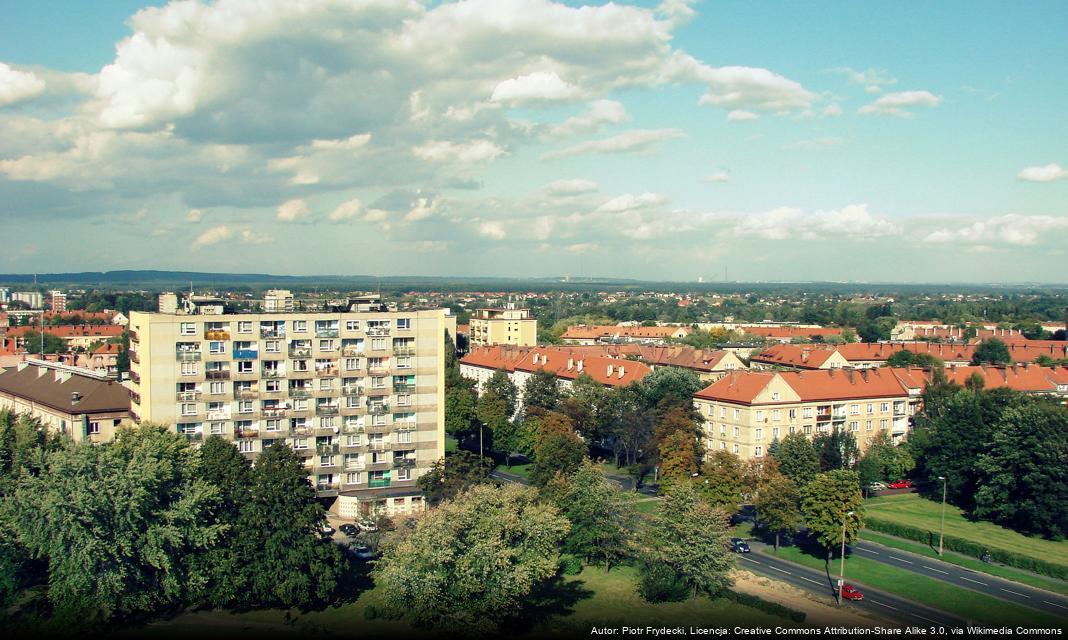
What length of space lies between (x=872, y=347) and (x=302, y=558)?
134 meters

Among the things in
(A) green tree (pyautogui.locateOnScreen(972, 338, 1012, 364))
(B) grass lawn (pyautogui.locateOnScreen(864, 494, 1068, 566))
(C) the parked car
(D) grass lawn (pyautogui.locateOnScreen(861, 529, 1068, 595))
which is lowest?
(D) grass lawn (pyautogui.locateOnScreen(861, 529, 1068, 595))

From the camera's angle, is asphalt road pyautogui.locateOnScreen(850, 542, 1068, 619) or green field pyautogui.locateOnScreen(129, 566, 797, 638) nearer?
green field pyautogui.locateOnScreen(129, 566, 797, 638)

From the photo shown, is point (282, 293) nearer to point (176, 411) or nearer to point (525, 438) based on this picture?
point (176, 411)

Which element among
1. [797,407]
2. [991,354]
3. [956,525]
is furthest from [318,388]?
[991,354]

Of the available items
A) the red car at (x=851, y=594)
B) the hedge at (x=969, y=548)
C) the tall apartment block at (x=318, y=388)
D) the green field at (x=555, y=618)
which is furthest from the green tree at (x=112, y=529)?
the hedge at (x=969, y=548)

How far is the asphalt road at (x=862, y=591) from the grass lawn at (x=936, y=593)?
103cm

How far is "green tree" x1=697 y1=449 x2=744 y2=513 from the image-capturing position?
72.5m

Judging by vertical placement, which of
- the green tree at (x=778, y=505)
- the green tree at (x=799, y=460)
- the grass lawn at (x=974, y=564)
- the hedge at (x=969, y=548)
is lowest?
the grass lawn at (x=974, y=564)

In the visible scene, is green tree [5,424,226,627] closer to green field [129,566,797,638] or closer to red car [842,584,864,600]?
green field [129,566,797,638]

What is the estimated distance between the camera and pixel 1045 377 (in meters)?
117

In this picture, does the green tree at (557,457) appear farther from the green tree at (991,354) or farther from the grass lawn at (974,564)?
the green tree at (991,354)

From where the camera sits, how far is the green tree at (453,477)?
6750 cm

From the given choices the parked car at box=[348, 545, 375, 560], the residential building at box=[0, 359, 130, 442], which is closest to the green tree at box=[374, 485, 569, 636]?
the parked car at box=[348, 545, 375, 560]

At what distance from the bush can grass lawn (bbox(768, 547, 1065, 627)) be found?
47.9 ft
